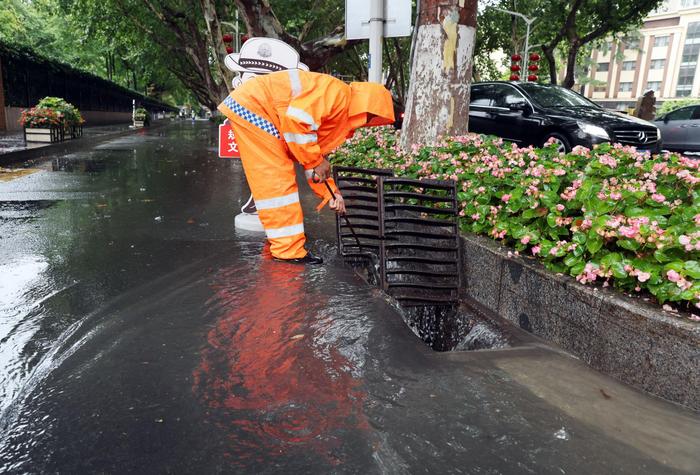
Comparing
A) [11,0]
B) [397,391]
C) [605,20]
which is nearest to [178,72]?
[11,0]

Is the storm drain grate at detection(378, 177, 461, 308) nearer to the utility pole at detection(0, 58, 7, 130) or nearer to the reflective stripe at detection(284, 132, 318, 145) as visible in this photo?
the reflective stripe at detection(284, 132, 318, 145)

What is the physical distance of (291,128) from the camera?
3.78 m

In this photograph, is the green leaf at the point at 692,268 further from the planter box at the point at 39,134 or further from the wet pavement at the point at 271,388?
the planter box at the point at 39,134

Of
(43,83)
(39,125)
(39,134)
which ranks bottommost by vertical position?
(39,134)

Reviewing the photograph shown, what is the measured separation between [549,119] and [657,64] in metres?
64.2

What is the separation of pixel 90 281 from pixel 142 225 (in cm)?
189

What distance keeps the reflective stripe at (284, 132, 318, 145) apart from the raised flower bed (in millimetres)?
12869

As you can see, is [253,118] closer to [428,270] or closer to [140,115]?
[428,270]

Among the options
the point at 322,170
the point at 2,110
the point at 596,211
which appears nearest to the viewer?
the point at 596,211

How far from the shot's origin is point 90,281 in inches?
149

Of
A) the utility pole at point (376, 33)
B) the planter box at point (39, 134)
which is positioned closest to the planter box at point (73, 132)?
the planter box at point (39, 134)

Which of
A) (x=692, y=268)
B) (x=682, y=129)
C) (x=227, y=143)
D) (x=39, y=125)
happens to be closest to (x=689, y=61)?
(x=682, y=129)

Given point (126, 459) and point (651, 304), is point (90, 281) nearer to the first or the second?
point (126, 459)

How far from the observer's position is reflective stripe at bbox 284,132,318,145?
12.4ft
